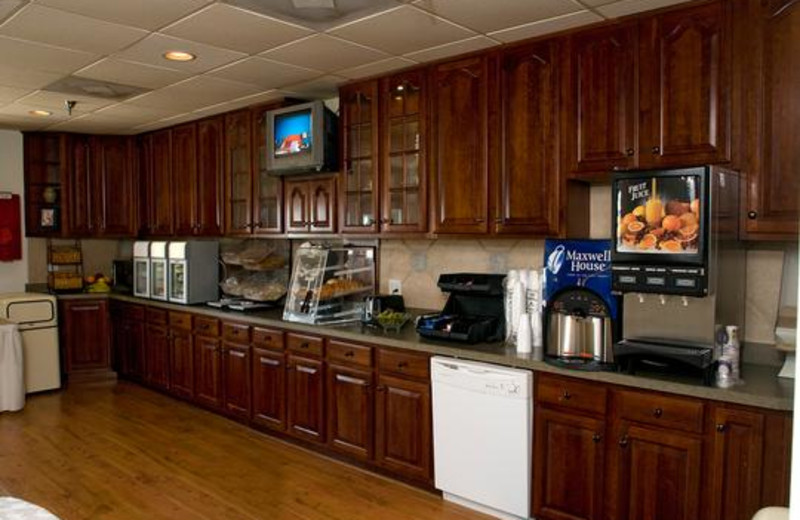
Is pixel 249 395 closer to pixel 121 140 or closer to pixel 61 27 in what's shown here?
pixel 61 27

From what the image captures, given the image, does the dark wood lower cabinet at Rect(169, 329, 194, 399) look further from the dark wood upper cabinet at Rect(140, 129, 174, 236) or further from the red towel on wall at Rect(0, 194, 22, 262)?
the red towel on wall at Rect(0, 194, 22, 262)

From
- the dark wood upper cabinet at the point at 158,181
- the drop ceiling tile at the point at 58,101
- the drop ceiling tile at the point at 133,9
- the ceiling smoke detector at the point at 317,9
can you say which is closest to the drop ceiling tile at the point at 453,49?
the ceiling smoke detector at the point at 317,9

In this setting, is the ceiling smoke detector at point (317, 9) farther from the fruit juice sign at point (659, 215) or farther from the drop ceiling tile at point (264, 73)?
the fruit juice sign at point (659, 215)

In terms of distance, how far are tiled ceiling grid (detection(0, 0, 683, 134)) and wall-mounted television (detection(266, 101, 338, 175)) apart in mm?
178

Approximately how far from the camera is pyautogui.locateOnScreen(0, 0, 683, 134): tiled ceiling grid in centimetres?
273

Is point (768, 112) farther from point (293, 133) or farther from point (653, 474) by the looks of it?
point (293, 133)

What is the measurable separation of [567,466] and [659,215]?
1.20 meters

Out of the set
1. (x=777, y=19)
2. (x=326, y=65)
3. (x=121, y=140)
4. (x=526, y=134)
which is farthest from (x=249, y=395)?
(x=777, y=19)

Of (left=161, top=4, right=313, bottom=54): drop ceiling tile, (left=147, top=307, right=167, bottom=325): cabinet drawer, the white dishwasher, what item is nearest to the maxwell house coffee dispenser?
the white dishwasher

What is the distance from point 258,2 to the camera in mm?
2666

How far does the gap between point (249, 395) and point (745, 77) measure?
355 cm

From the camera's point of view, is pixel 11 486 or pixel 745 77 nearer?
pixel 745 77

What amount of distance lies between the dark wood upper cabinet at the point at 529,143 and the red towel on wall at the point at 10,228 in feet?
16.3

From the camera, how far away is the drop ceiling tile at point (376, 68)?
3553mm
